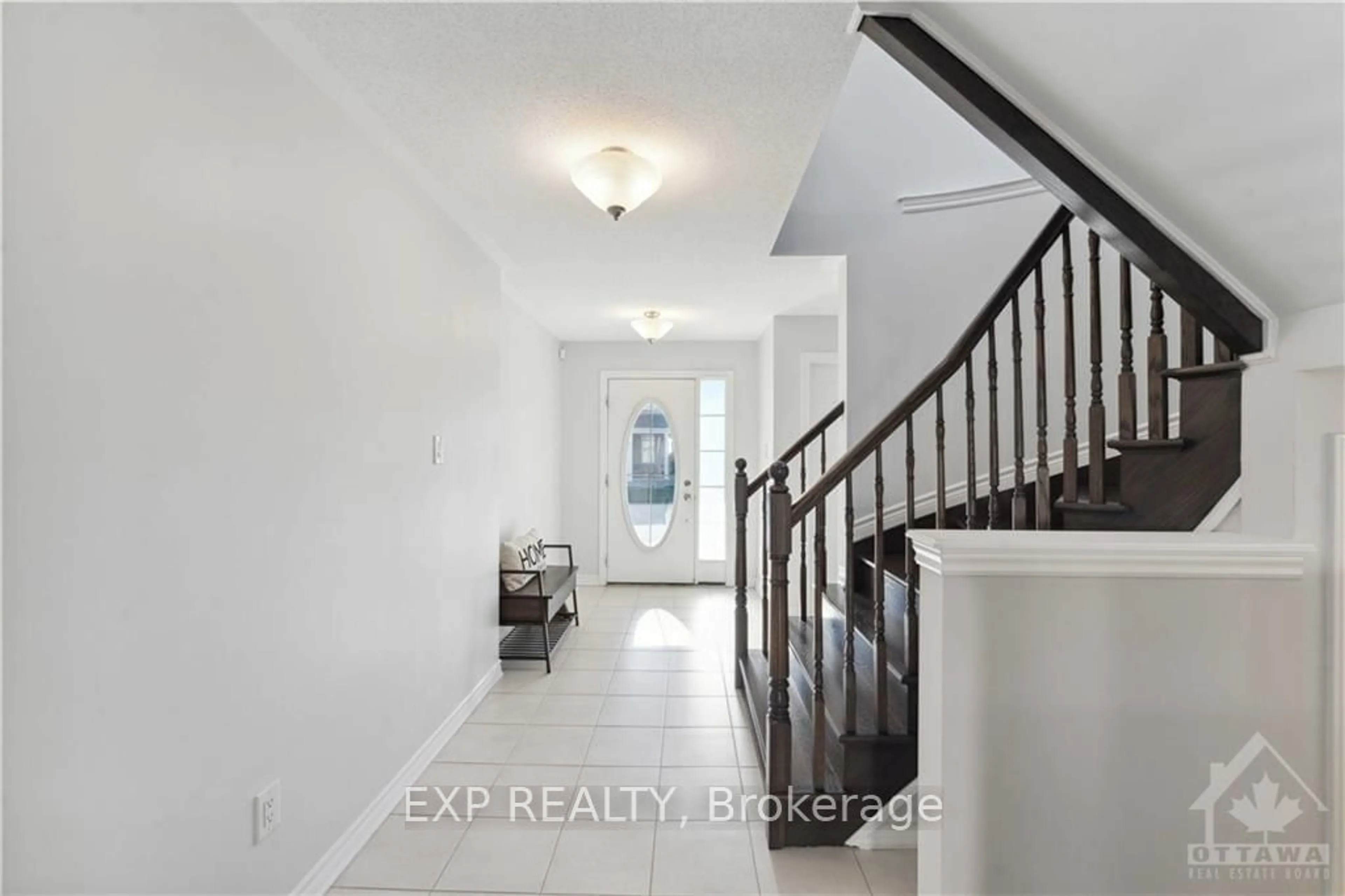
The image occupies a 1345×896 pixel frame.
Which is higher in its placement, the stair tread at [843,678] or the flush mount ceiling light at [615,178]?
the flush mount ceiling light at [615,178]

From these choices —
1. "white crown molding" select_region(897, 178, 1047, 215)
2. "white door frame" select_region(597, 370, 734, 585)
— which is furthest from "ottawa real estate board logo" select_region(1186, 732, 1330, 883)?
"white door frame" select_region(597, 370, 734, 585)

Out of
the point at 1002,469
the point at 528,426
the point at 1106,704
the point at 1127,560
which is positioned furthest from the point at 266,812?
the point at 528,426

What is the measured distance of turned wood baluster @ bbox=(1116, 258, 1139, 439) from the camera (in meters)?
1.93

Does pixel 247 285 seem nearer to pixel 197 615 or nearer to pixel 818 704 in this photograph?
pixel 197 615

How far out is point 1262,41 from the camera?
957 mm

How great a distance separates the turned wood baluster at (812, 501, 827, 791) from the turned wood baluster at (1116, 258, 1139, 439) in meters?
0.90

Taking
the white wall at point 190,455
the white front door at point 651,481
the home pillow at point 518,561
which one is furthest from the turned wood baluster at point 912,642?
the white front door at point 651,481

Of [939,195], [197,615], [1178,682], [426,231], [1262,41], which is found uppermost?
[939,195]

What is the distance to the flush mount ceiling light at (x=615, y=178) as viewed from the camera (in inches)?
84.7

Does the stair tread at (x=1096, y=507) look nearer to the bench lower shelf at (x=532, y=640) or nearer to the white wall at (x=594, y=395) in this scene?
the bench lower shelf at (x=532, y=640)

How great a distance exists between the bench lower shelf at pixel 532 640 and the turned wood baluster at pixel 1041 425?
8.65 feet

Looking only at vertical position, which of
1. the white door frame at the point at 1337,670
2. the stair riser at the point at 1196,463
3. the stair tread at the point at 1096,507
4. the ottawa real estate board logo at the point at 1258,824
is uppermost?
the stair riser at the point at 1196,463

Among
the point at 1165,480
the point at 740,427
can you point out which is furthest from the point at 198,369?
the point at 740,427

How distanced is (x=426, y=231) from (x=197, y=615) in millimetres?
1712
